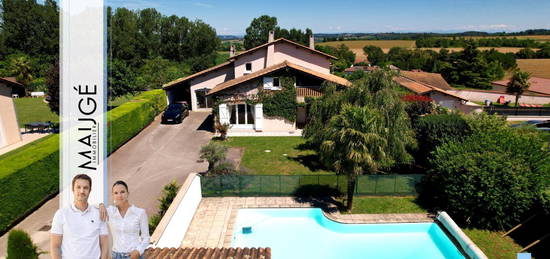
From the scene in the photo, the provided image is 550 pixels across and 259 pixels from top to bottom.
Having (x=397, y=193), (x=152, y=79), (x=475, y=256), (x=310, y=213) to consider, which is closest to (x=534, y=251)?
(x=475, y=256)

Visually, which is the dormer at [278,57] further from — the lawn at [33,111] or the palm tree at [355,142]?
the palm tree at [355,142]

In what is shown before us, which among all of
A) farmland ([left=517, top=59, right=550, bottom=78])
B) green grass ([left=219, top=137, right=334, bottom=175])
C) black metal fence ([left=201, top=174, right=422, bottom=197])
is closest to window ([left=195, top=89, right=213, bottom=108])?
green grass ([left=219, top=137, right=334, bottom=175])

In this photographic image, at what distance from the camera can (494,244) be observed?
41.6ft

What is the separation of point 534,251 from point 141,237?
14118mm

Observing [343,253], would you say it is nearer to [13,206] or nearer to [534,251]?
[534,251]

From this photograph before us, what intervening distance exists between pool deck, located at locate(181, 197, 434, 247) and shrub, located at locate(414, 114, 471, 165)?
4.86m

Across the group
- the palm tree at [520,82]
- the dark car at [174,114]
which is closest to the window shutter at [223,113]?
the dark car at [174,114]

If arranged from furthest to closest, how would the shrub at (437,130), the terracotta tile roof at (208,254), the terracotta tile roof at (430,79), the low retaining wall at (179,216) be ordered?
the terracotta tile roof at (430,79), the shrub at (437,130), the low retaining wall at (179,216), the terracotta tile roof at (208,254)

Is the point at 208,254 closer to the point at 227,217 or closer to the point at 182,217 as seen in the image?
the point at 182,217

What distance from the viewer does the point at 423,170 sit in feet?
62.7

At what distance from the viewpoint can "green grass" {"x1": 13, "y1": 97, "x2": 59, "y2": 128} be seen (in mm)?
30078

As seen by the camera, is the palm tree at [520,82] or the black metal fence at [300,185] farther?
the palm tree at [520,82]

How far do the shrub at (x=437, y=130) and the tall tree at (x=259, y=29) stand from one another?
76990mm

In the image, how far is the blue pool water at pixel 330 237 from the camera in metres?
13.0
